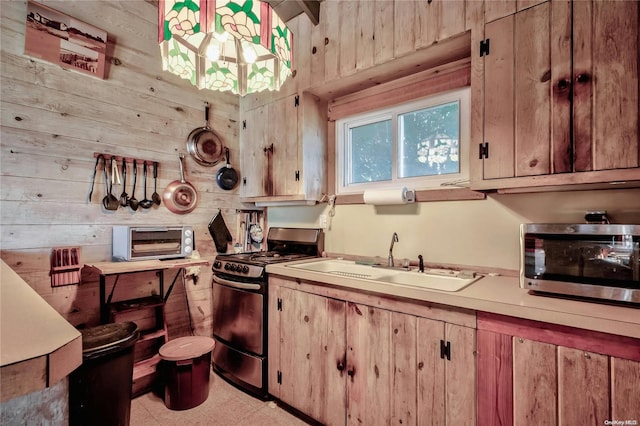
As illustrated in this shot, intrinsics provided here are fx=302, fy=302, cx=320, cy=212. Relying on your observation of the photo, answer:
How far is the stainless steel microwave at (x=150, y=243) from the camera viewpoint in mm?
2137

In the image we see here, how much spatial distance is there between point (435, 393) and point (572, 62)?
1626mm

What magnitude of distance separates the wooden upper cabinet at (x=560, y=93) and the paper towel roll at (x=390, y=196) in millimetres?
539

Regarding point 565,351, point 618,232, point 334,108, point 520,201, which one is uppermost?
point 334,108

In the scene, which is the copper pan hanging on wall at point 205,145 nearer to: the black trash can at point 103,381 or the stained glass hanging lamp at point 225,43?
the stained glass hanging lamp at point 225,43

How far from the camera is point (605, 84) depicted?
128 cm

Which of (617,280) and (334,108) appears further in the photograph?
(334,108)

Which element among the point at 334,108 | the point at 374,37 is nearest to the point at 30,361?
the point at 374,37

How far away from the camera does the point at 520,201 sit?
173 cm

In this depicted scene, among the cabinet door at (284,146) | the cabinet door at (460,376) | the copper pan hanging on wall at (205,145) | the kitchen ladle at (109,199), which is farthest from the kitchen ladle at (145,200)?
the cabinet door at (460,376)

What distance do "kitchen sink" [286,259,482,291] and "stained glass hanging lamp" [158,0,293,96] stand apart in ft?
4.05

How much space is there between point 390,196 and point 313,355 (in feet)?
3.82

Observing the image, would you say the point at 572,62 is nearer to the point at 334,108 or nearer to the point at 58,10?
the point at 334,108

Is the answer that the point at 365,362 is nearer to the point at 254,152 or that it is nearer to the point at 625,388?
the point at 625,388

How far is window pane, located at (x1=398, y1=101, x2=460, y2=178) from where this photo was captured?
2102 mm
